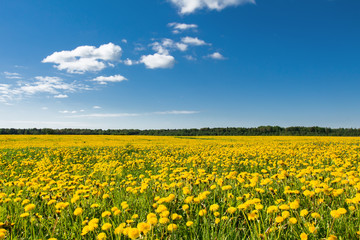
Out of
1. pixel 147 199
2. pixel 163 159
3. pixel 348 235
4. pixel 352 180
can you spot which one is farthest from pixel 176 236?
pixel 163 159

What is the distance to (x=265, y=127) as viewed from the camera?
2889 inches

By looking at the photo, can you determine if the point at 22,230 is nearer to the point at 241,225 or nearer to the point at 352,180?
the point at 241,225

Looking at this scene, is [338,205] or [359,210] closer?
[359,210]

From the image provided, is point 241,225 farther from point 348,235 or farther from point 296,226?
point 348,235

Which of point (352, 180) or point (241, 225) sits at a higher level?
point (352, 180)

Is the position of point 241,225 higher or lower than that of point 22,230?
higher

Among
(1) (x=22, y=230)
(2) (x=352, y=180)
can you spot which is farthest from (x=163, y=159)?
(2) (x=352, y=180)

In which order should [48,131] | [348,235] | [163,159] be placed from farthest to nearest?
[48,131] < [163,159] < [348,235]

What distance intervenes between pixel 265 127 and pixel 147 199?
75.7 meters

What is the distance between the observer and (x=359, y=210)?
9.18 feet

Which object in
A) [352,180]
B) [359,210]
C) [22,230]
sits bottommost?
[22,230]

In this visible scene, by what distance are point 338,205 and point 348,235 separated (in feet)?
2.81

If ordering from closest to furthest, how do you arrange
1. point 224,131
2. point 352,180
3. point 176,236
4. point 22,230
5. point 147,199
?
point 176,236
point 22,230
point 352,180
point 147,199
point 224,131

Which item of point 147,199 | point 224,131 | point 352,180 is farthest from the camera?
point 224,131
